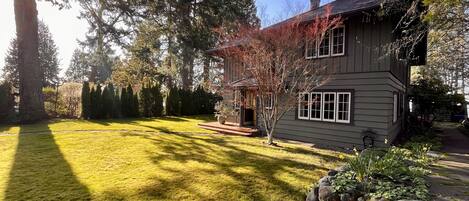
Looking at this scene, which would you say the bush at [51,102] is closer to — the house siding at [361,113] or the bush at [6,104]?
the bush at [6,104]

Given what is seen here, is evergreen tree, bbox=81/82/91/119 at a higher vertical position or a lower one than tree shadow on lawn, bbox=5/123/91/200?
higher

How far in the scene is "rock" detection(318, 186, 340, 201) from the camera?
3895 millimetres

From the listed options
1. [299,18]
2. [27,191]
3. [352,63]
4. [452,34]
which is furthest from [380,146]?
[27,191]

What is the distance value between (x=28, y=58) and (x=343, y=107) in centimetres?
1348

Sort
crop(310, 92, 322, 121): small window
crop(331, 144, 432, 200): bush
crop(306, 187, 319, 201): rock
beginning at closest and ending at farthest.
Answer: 1. crop(331, 144, 432, 200): bush
2. crop(306, 187, 319, 201): rock
3. crop(310, 92, 322, 121): small window

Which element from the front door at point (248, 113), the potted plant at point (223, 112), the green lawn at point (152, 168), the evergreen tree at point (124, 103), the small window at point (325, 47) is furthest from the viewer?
the evergreen tree at point (124, 103)

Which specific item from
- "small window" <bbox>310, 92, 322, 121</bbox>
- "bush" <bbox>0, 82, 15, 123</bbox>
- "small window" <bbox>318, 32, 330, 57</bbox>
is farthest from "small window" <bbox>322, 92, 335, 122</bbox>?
"bush" <bbox>0, 82, 15, 123</bbox>

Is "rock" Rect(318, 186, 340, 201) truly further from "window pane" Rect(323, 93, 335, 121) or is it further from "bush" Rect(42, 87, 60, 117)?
"bush" Rect(42, 87, 60, 117)

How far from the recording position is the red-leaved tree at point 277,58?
8.39m

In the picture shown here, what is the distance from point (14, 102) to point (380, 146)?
1551cm

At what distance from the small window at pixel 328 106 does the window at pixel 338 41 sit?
1.42 m

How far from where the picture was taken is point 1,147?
7520 millimetres

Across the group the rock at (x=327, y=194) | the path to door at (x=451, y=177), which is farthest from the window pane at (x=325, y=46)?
the rock at (x=327, y=194)

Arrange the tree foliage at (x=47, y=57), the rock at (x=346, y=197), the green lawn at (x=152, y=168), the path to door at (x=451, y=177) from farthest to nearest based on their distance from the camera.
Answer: the tree foliage at (x=47, y=57) → the green lawn at (x=152, y=168) → the path to door at (x=451, y=177) → the rock at (x=346, y=197)
